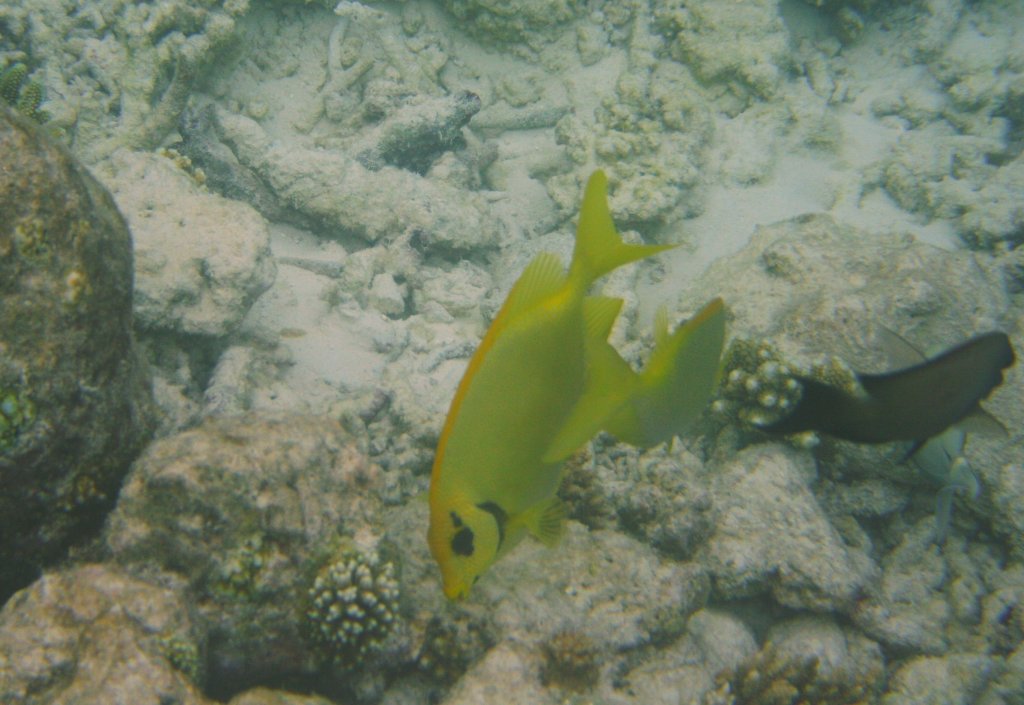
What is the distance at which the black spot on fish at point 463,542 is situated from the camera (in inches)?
69.0

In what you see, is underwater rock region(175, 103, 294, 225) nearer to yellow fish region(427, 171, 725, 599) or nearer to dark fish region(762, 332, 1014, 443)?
yellow fish region(427, 171, 725, 599)

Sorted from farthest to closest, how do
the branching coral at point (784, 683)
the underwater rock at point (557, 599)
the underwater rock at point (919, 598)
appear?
the underwater rock at point (919, 598) → the branching coral at point (784, 683) → the underwater rock at point (557, 599)

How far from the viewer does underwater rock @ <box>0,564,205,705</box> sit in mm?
2111

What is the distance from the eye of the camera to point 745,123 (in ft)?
25.7

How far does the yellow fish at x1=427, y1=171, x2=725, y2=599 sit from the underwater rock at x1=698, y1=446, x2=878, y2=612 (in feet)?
8.32

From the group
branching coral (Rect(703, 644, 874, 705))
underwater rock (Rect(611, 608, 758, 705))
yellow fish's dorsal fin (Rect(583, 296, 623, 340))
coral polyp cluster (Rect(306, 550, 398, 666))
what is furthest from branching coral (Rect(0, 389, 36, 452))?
branching coral (Rect(703, 644, 874, 705))

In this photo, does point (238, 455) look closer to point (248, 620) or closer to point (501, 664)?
point (248, 620)

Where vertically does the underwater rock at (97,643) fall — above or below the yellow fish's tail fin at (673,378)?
below

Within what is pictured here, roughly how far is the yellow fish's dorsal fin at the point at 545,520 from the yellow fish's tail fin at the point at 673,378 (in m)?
0.34

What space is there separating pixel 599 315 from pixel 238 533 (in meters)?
1.87

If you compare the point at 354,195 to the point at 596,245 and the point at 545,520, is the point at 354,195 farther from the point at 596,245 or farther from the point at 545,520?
the point at 596,245

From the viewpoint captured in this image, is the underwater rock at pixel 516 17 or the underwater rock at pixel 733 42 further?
the underwater rock at pixel 733 42

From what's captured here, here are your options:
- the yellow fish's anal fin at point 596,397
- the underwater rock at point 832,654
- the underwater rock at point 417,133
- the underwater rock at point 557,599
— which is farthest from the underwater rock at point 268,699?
the underwater rock at point 417,133

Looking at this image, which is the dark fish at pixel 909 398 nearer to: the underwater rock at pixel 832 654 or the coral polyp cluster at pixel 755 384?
the coral polyp cluster at pixel 755 384
